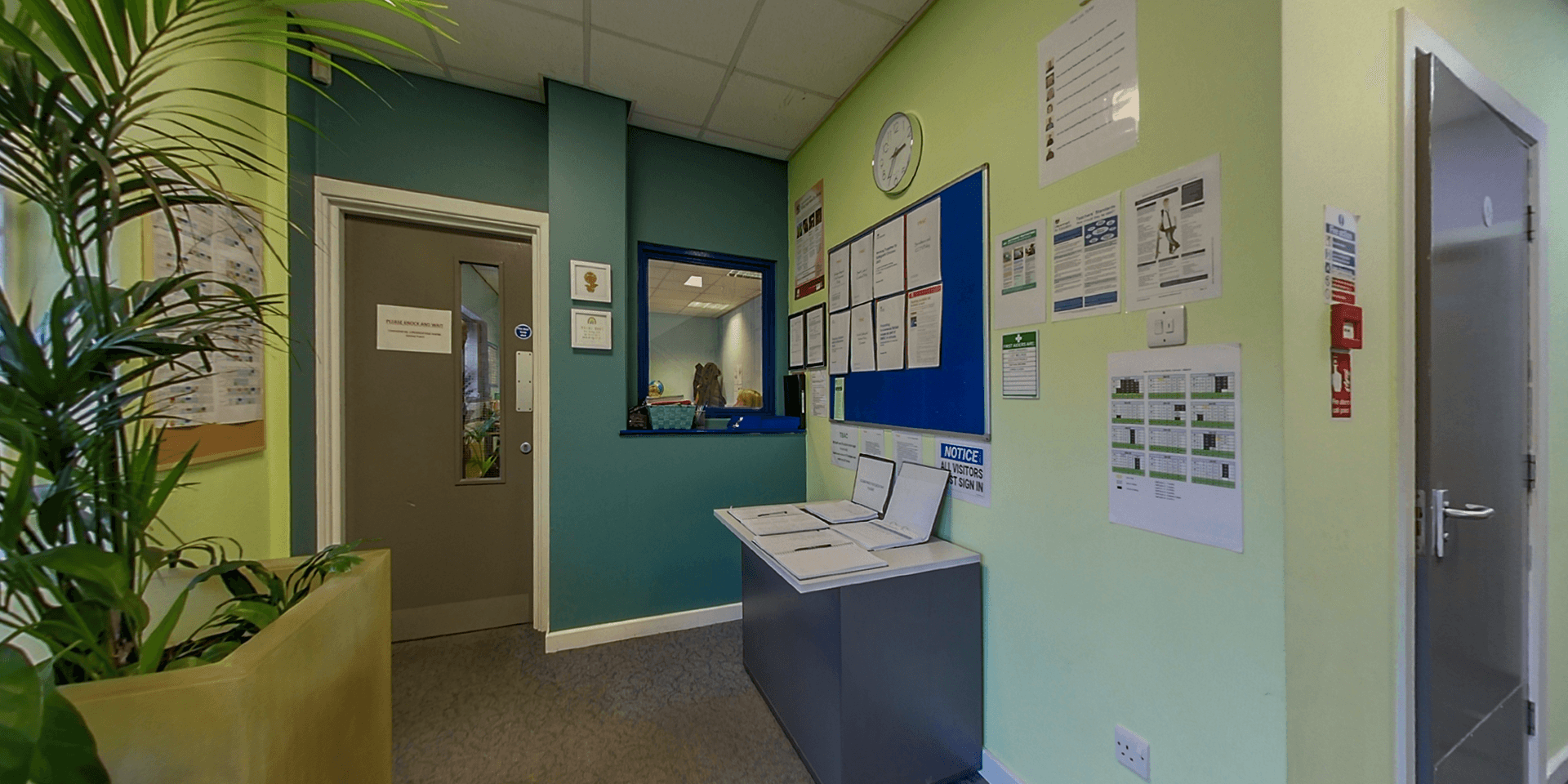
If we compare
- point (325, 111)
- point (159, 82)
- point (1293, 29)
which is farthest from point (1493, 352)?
point (325, 111)

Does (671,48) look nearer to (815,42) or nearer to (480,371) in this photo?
(815,42)

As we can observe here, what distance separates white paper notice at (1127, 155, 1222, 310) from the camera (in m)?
1.07

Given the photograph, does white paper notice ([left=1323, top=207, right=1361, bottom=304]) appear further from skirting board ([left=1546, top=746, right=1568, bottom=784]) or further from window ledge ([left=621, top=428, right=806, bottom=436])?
window ledge ([left=621, top=428, right=806, bottom=436])

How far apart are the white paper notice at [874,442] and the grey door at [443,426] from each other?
5.85ft

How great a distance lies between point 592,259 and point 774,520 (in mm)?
1601

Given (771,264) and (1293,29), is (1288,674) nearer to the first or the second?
(1293,29)

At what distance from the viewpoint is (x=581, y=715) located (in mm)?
1904

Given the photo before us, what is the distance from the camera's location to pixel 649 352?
9.29ft

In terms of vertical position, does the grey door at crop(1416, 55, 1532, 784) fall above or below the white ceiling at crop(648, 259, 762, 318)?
below

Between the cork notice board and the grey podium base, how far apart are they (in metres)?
1.86

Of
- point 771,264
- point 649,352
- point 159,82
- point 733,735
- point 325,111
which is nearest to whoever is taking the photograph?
point 159,82

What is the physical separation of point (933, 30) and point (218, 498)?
298 centimetres

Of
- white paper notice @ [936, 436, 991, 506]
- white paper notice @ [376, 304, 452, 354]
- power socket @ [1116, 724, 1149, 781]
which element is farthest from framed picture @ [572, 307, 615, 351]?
power socket @ [1116, 724, 1149, 781]

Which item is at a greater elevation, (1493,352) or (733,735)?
(1493,352)
